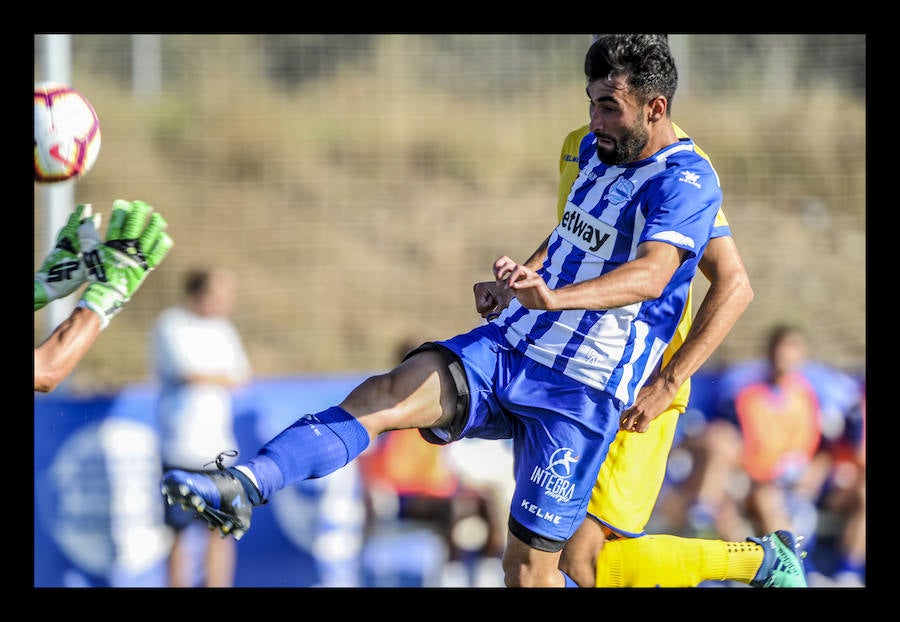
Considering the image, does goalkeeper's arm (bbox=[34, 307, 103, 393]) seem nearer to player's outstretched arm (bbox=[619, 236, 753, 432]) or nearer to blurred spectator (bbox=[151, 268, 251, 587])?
player's outstretched arm (bbox=[619, 236, 753, 432])

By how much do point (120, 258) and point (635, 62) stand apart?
202cm

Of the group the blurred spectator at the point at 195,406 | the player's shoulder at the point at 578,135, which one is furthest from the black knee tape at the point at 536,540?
the blurred spectator at the point at 195,406

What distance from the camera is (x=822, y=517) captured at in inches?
311

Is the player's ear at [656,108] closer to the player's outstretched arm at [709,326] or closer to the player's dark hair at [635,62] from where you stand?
the player's dark hair at [635,62]

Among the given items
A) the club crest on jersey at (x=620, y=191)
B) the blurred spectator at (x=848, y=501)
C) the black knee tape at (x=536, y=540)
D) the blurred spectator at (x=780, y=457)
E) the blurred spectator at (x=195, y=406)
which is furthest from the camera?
the blurred spectator at (x=848, y=501)

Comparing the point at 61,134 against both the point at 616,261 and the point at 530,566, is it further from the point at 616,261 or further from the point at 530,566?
the point at 530,566

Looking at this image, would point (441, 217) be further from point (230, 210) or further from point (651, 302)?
point (651, 302)

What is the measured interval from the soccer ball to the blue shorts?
5.44 feet

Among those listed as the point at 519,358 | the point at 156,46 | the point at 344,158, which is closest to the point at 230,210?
the point at 344,158

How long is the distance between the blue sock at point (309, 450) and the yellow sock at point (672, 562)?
127 centimetres

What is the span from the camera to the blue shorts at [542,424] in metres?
4.04

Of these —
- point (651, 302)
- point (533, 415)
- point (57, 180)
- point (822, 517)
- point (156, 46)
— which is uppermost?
point (156, 46)

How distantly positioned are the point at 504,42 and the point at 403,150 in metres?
1.49

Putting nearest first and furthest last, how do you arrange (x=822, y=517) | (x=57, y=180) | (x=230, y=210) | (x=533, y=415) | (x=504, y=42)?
1. (x=533, y=415)
2. (x=57, y=180)
3. (x=822, y=517)
4. (x=230, y=210)
5. (x=504, y=42)
